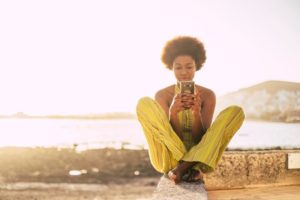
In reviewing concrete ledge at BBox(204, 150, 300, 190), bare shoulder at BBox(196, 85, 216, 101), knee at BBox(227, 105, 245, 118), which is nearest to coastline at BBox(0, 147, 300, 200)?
concrete ledge at BBox(204, 150, 300, 190)

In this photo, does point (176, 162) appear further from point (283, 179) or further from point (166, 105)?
point (283, 179)

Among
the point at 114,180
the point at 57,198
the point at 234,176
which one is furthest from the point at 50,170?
the point at 234,176

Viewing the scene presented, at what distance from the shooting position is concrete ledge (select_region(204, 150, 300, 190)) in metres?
4.49

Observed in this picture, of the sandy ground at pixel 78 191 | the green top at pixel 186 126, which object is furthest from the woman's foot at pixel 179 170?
the sandy ground at pixel 78 191

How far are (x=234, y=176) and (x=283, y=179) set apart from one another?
0.71m

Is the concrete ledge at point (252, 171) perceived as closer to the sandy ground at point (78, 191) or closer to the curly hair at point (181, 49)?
the curly hair at point (181, 49)

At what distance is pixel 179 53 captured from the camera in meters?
4.43

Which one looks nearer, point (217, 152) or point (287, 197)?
point (217, 152)

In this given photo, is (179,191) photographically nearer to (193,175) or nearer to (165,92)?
(193,175)

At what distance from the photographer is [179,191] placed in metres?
3.17

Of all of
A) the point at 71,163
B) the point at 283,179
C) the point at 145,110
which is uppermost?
the point at 145,110

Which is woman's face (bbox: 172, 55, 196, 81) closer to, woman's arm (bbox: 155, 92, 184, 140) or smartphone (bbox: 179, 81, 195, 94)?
woman's arm (bbox: 155, 92, 184, 140)

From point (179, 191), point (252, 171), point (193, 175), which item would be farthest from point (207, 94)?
point (252, 171)

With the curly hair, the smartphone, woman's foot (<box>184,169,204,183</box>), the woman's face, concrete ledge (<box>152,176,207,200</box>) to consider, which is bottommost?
concrete ledge (<box>152,176,207,200</box>)
